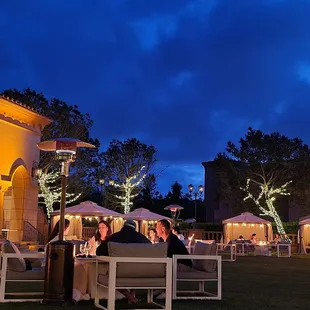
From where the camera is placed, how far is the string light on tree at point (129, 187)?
31391 mm

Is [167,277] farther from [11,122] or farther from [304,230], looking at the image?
[304,230]

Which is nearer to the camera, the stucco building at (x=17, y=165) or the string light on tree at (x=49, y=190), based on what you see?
the stucco building at (x=17, y=165)

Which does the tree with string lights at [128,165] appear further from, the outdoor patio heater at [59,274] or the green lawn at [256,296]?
the outdoor patio heater at [59,274]

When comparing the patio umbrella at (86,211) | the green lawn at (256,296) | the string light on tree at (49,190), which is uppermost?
the string light on tree at (49,190)

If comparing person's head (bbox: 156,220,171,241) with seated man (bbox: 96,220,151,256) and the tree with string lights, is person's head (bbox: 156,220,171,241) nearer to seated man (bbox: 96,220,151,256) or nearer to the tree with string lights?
seated man (bbox: 96,220,151,256)

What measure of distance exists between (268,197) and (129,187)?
842cm

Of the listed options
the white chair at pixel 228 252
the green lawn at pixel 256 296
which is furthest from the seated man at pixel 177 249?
the white chair at pixel 228 252

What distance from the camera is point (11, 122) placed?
16.4 m

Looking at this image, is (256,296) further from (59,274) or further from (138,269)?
(59,274)

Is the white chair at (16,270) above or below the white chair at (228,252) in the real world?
below

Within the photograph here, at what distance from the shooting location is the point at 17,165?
16.9 m

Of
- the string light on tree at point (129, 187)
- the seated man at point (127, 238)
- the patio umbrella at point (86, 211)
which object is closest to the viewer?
the seated man at point (127, 238)

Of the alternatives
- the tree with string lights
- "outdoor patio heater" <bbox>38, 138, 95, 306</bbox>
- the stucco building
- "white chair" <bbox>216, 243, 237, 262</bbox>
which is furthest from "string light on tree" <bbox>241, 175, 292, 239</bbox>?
"outdoor patio heater" <bbox>38, 138, 95, 306</bbox>

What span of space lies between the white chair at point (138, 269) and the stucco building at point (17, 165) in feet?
36.2
